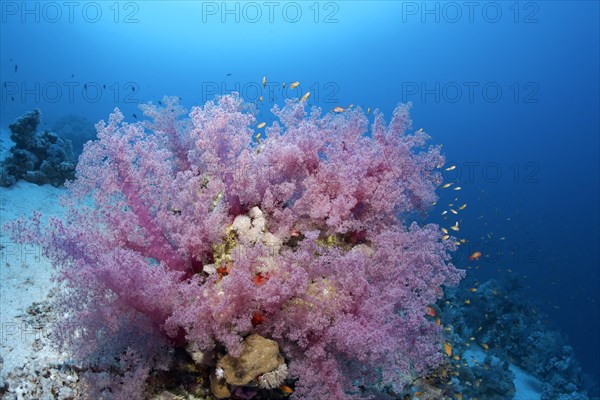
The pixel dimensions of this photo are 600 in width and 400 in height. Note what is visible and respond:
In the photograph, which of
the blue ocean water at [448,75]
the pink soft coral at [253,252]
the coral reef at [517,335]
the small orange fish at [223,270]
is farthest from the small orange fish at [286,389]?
the blue ocean water at [448,75]

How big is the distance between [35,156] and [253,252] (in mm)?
9642

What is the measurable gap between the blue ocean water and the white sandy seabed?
94.4 ft

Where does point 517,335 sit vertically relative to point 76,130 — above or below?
above

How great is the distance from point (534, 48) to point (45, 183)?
80.4 meters

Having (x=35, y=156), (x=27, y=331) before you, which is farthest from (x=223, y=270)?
(x=35, y=156)

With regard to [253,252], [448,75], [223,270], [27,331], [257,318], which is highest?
[448,75]

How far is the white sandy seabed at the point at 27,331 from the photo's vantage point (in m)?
3.31

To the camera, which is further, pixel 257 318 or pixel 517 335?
pixel 517 335

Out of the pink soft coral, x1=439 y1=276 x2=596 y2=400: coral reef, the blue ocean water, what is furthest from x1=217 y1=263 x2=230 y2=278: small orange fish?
the blue ocean water

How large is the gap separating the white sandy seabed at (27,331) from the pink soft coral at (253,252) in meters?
0.40

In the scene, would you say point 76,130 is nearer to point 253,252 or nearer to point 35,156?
point 35,156

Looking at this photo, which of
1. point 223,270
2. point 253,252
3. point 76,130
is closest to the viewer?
point 253,252

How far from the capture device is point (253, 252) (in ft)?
11.1

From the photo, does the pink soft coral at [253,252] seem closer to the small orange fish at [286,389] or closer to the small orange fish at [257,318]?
the small orange fish at [257,318]
